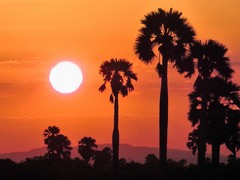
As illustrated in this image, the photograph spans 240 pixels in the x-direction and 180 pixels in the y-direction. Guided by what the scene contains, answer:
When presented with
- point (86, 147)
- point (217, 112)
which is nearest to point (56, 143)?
point (86, 147)

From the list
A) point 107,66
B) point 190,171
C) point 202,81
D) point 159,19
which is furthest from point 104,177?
point 107,66

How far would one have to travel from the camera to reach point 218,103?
6222cm

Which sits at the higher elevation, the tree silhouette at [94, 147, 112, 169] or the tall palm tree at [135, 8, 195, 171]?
the tall palm tree at [135, 8, 195, 171]

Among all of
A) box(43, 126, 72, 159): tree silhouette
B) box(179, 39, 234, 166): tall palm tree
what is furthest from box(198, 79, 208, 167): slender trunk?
box(43, 126, 72, 159): tree silhouette

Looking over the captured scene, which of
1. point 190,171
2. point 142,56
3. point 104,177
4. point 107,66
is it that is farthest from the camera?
point 107,66

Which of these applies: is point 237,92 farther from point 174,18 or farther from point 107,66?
point 107,66

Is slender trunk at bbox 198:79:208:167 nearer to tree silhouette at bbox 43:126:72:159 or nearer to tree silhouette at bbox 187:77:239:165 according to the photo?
tree silhouette at bbox 187:77:239:165

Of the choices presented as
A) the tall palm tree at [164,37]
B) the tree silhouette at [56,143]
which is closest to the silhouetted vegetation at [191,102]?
the tall palm tree at [164,37]

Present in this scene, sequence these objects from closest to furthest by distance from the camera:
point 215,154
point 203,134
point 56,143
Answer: point 203,134, point 215,154, point 56,143

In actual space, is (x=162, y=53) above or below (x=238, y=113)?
above

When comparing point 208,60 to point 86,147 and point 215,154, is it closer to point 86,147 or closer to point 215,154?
point 215,154

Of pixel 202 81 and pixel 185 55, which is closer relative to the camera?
pixel 185 55

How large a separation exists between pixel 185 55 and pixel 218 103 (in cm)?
1125

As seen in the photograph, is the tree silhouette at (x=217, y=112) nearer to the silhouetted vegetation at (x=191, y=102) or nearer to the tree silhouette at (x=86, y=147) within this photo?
the silhouetted vegetation at (x=191, y=102)
